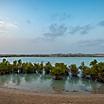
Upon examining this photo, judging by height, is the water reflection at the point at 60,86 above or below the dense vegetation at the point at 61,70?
below

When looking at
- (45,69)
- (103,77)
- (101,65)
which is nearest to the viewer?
(103,77)

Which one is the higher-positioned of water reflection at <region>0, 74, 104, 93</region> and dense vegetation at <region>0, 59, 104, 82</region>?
dense vegetation at <region>0, 59, 104, 82</region>

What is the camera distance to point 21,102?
13445mm

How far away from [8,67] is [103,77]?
18383 millimetres

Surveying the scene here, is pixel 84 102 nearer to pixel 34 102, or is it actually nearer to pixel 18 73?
pixel 34 102

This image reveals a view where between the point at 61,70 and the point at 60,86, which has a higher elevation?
the point at 61,70

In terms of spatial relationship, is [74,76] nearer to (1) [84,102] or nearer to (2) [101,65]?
(2) [101,65]

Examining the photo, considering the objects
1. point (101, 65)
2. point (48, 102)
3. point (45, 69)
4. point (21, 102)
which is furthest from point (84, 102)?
point (45, 69)

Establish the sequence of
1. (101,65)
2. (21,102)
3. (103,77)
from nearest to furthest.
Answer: (21,102) < (103,77) < (101,65)

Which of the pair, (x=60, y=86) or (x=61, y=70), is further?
(x=61, y=70)

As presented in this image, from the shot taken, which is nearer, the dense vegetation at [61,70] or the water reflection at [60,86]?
the water reflection at [60,86]

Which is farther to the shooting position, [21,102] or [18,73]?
[18,73]

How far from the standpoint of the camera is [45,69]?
39406 millimetres

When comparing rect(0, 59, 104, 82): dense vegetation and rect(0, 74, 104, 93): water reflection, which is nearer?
rect(0, 74, 104, 93): water reflection
